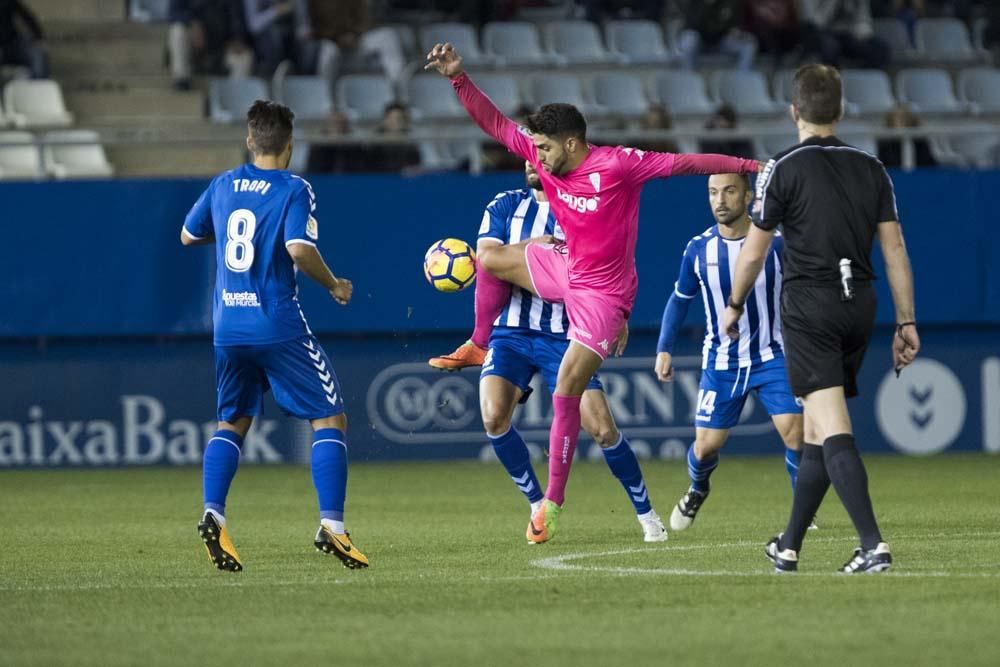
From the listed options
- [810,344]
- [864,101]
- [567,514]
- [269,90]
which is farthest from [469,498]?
[864,101]

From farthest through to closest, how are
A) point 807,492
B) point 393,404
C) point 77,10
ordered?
1. point 77,10
2. point 393,404
3. point 807,492

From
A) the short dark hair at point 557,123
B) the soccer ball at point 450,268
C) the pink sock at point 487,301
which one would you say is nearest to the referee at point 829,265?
the short dark hair at point 557,123

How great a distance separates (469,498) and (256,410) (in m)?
4.58

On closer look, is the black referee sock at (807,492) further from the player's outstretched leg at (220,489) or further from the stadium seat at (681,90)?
the stadium seat at (681,90)

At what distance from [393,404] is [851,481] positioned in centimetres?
909

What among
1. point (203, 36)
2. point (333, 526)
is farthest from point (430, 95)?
point (333, 526)

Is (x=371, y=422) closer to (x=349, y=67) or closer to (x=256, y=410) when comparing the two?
(x=349, y=67)

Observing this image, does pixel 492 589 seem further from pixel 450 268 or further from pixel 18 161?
pixel 18 161

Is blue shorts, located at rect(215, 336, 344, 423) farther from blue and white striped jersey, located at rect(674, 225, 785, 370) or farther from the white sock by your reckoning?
blue and white striped jersey, located at rect(674, 225, 785, 370)

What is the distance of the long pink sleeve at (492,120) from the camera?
351 inches

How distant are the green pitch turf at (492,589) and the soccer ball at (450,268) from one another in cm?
142

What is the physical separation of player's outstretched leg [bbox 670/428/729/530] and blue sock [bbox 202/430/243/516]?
2.96 m

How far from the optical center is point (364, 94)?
19.1m

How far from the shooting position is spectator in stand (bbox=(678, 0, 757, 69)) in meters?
20.2
